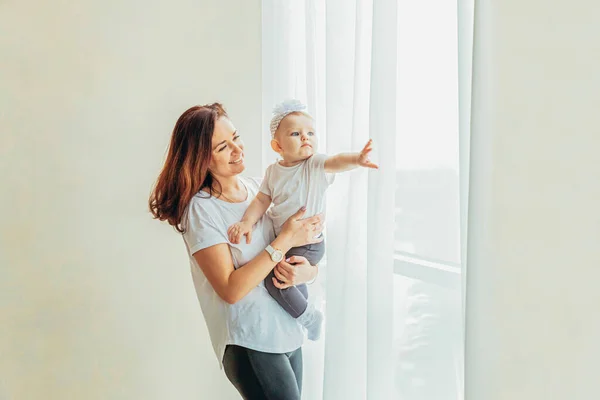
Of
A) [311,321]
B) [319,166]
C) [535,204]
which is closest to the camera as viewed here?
[535,204]

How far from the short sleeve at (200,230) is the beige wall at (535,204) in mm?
567

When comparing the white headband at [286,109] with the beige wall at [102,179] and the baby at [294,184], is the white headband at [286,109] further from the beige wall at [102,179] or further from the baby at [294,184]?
the beige wall at [102,179]

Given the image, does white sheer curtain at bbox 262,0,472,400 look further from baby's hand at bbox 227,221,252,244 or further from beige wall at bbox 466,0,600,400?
baby's hand at bbox 227,221,252,244

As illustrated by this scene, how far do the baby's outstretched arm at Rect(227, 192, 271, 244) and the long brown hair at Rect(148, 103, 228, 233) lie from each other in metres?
0.12

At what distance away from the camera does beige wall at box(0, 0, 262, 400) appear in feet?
6.50

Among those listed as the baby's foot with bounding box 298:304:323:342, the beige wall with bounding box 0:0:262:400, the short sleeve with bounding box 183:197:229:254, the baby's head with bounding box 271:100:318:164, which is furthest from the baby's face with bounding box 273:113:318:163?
the beige wall with bounding box 0:0:262:400

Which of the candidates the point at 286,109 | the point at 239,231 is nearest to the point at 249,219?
the point at 239,231

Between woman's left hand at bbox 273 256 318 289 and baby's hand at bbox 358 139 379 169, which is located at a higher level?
baby's hand at bbox 358 139 379 169

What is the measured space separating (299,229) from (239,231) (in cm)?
14

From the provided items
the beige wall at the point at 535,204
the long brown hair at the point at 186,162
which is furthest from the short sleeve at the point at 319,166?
the beige wall at the point at 535,204

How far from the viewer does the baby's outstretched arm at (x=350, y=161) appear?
1227mm

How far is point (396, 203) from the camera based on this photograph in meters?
1.36

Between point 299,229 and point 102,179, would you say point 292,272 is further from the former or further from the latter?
point 102,179

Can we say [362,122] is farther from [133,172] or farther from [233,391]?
[233,391]
